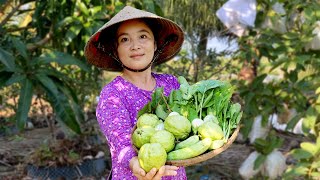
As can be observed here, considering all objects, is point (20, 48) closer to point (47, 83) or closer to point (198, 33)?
point (47, 83)

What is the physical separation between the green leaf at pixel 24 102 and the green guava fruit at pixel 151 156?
141 cm

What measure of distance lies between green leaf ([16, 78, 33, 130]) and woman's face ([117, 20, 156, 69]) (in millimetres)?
1098

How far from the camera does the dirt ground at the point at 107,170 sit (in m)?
3.77

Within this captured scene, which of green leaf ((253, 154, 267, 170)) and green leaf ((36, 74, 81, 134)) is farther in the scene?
green leaf ((253, 154, 267, 170))

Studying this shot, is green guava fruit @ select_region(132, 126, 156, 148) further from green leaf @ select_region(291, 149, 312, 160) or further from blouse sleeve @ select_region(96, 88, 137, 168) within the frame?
green leaf @ select_region(291, 149, 312, 160)

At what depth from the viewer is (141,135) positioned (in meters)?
1.14

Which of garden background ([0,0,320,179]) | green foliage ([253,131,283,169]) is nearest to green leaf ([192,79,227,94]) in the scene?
garden background ([0,0,320,179])

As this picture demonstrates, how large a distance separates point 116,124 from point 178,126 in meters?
0.19

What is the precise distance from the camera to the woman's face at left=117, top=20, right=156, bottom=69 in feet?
4.55

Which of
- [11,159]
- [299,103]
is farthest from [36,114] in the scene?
[299,103]

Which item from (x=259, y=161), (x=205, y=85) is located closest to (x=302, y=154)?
(x=259, y=161)

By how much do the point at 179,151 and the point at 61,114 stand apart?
4.95 feet

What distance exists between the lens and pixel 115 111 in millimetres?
1288

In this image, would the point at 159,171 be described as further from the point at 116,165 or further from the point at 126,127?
the point at 116,165
